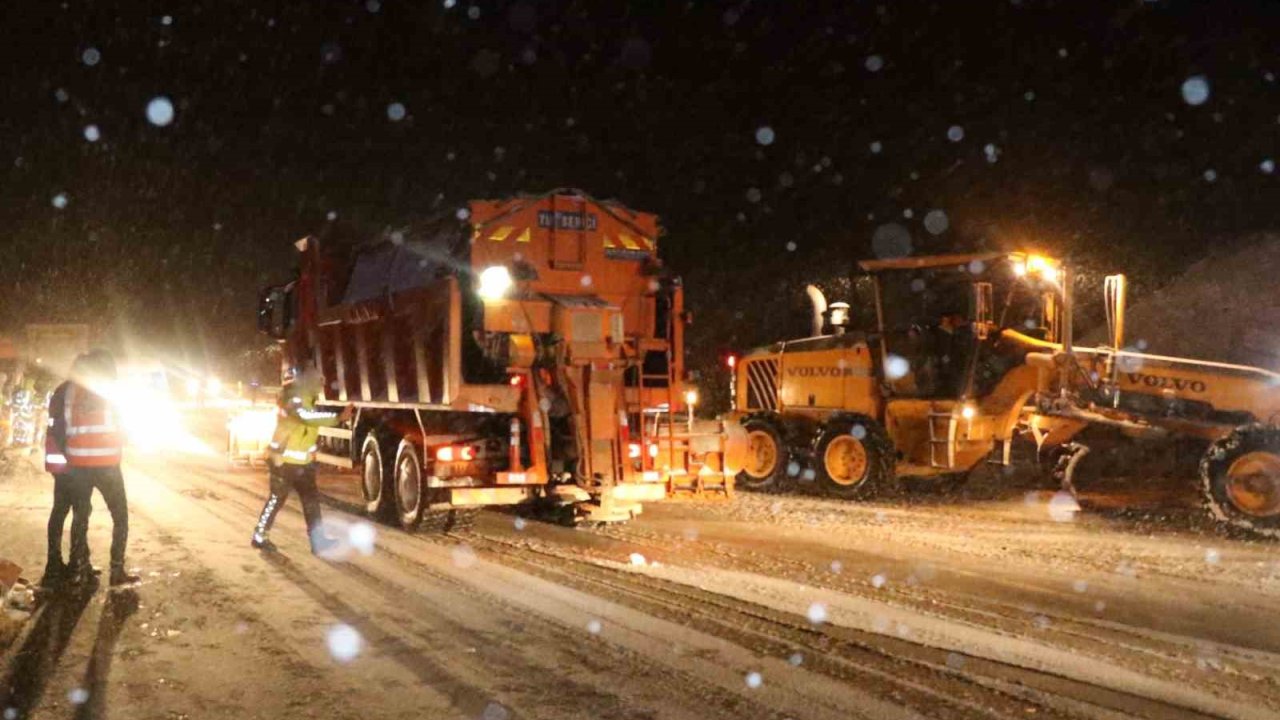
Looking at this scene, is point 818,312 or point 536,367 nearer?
point 536,367

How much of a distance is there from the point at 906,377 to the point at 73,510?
1057 centimetres

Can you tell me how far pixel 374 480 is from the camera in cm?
1395

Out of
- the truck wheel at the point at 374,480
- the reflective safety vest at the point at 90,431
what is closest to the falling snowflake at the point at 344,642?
the reflective safety vest at the point at 90,431

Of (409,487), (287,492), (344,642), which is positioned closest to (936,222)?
(409,487)

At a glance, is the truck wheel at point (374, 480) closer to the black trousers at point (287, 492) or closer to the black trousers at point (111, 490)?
the black trousers at point (287, 492)

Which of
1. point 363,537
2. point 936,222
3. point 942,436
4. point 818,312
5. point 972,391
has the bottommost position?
point 363,537

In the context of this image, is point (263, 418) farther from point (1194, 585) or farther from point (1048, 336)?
point (1194, 585)

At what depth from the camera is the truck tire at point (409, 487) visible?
40.9ft

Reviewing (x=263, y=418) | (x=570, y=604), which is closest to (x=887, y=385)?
(x=570, y=604)

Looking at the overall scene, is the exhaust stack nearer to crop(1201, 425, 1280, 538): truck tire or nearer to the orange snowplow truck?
the orange snowplow truck

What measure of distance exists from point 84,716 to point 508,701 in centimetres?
202

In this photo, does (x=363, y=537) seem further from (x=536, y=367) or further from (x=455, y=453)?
(x=536, y=367)

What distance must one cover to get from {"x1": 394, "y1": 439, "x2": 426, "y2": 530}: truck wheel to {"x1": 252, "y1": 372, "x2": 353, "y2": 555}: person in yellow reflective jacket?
1.35 m

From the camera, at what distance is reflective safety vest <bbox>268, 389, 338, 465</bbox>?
1124 centimetres
